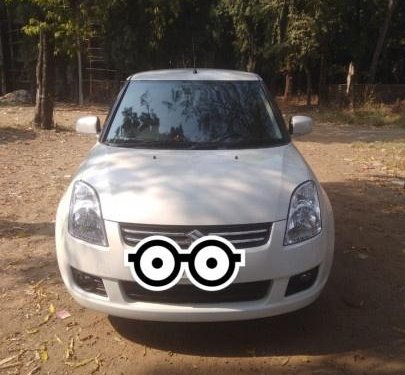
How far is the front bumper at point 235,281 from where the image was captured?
2818 millimetres

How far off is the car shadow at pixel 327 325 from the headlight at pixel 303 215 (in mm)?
696

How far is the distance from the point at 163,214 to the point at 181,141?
1.12 metres

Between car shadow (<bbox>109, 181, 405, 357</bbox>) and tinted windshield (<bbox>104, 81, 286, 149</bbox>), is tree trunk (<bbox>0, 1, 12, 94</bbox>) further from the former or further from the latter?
car shadow (<bbox>109, 181, 405, 357</bbox>)

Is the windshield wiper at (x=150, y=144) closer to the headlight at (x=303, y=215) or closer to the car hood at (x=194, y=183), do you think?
the car hood at (x=194, y=183)

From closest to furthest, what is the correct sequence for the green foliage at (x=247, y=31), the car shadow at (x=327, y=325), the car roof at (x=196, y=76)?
1. the car shadow at (x=327, y=325)
2. the car roof at (x=196, y=76)
3. the green foliage at (x=247, y=31)

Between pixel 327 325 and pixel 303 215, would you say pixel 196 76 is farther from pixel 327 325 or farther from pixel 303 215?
pixel 327 325

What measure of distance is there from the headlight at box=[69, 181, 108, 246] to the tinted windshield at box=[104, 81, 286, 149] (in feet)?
2.54

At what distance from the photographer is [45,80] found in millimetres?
11867

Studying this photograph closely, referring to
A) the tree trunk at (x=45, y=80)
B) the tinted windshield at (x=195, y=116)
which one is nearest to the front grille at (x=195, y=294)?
the tinted windshield at (x=195, y=116)

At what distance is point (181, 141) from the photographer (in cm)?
385

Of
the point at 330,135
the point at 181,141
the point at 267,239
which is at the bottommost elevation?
the point at 330,135

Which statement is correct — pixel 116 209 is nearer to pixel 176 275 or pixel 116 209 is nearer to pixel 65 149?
pixel 176 275

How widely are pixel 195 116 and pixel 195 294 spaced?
167cm

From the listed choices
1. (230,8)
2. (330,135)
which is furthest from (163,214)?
(230,8)
